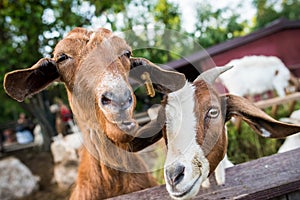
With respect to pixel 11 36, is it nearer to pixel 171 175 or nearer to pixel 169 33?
pixel 169 33

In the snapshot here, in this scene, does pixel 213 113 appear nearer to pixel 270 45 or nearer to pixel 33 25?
pixel 33 25

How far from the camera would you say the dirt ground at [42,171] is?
915 cm

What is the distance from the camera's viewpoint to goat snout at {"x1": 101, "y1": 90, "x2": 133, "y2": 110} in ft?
5.95

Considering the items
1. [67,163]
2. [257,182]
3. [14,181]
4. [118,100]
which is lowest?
[14,181]

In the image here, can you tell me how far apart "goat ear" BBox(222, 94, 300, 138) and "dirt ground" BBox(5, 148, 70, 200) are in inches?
249

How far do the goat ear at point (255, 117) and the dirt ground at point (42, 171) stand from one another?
6.33m

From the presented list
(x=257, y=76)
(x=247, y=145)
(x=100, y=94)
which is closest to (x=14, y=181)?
(x=247, y=145)

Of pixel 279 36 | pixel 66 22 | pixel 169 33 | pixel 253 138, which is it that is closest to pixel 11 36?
pixel 66 22

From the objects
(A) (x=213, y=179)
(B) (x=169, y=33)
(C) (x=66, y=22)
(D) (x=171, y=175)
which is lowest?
(A) (x=213, y=179)

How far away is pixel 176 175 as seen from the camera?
1729 millimetres

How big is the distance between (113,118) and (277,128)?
3.27 feet

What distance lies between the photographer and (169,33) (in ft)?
8.95

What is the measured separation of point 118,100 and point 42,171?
10736 millimetres

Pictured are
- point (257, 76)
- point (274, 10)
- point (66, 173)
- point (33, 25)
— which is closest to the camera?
point (33, 25)
